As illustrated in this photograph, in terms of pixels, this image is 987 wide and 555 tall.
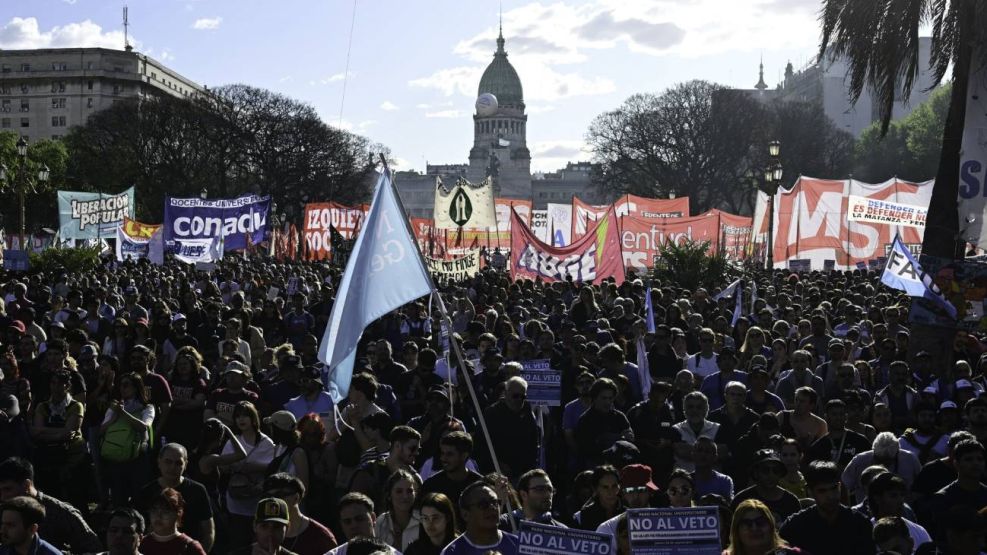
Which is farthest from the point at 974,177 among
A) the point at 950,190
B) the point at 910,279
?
the point at 950,190

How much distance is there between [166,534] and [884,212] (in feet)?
73.4

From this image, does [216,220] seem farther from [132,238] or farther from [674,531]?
[674,531]

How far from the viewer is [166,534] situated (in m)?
5.77

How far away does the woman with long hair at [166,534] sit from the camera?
5699mm

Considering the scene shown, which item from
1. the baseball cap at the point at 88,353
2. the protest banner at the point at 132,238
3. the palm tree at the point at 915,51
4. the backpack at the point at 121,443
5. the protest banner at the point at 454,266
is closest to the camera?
the backpack at the point at 121,443

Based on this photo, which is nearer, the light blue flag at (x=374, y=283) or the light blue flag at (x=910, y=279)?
the light blue flag at (x=374, y=283)

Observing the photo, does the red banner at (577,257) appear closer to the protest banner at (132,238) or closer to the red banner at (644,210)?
the protest banner at (132,238)

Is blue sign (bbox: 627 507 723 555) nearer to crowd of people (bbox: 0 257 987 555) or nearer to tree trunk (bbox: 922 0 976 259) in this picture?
crowd of people (bbox: 0 257 987 555)

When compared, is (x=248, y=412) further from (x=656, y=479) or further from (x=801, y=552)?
(x=801, y=552)

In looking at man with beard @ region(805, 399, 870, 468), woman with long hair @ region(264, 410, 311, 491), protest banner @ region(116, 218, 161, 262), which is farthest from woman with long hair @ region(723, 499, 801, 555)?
protest banner @ region(116, 218, 161, 262)

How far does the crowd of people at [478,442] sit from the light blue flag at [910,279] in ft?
1.89

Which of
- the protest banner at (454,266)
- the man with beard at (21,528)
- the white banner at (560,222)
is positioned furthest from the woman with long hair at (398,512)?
the white banner at (560,222)

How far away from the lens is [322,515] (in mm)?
7492

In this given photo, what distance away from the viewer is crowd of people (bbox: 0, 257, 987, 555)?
586cm
